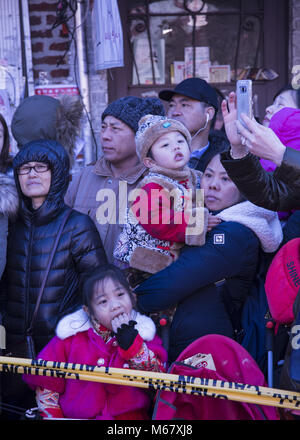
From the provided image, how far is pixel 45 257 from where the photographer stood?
2.87 m

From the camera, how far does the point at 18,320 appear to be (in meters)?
2.89

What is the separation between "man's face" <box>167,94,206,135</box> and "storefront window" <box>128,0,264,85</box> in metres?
1.70

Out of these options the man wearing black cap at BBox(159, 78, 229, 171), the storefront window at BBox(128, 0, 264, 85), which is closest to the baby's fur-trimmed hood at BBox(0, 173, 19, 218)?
the man wearing black cap at BBox(159, 78, 229, 171)

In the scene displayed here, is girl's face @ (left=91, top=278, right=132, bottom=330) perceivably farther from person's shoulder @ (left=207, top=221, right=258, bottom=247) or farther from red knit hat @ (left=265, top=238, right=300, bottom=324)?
red knit hat @ (left=265, top=238, right=300, bottom=324)

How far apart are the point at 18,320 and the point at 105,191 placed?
0.95 meters

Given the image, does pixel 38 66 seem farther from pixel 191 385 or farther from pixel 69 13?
pixel 191 385

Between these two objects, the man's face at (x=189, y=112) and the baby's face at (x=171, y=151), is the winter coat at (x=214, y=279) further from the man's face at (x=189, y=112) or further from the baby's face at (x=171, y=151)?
the man's face at (x=189, y=112)

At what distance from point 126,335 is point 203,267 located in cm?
50

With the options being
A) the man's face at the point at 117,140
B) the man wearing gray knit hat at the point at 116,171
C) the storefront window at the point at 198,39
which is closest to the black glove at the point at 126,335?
the man wearing gray knit hat at the point at 116,171

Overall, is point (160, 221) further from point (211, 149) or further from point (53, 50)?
point (53, 50)

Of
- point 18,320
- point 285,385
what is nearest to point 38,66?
point 18,320

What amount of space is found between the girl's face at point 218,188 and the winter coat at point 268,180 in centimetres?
54

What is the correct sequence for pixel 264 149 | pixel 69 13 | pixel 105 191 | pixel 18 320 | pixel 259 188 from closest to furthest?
pixel 264 149 → pixel 259 188 → pixel 18 320 → pixel 105 191 → pixel 69 13

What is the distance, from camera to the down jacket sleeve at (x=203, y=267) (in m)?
2.62
